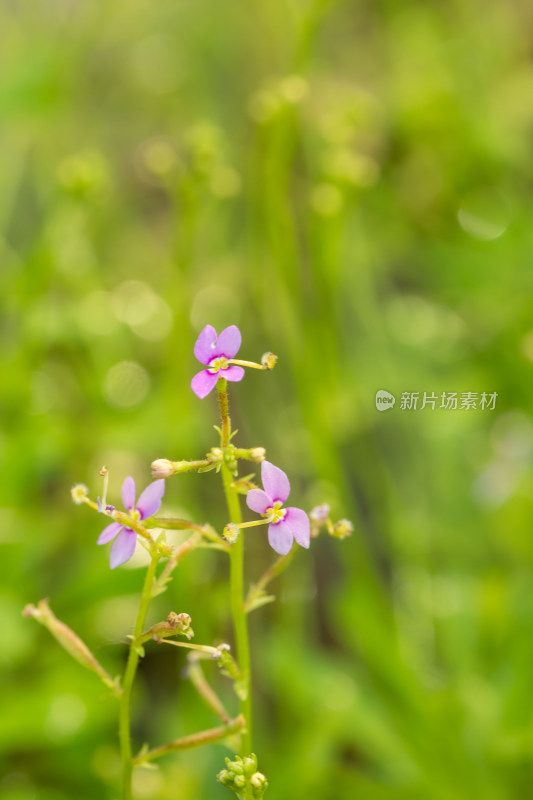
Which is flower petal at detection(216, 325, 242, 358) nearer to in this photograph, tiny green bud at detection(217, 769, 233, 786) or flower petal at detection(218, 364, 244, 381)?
flower petal at detection(218, 364, 244, 381)

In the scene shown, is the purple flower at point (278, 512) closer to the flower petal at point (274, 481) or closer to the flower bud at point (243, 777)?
the flower petal at point (274, 481)

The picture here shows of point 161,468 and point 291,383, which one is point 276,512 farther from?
point 291,383

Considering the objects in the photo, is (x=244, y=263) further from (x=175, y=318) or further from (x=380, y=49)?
(x=380, y=49)

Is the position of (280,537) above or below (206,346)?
below

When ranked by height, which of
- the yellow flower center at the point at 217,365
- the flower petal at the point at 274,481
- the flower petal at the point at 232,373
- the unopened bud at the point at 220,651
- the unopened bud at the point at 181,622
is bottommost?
the unopened bud at the point at 220,651
